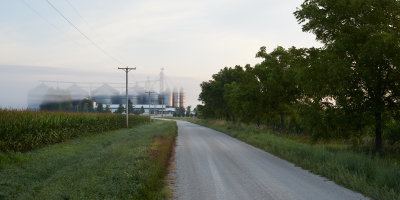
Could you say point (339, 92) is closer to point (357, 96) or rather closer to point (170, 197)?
point (357, 96)

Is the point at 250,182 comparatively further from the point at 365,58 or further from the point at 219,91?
the point at 219,91

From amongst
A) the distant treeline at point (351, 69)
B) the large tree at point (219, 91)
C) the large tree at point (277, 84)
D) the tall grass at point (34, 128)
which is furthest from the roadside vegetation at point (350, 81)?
the large tree at point (219, 91)

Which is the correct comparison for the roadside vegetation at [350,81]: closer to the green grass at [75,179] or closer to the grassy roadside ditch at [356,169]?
the grassy roadside ditch at [356,169]

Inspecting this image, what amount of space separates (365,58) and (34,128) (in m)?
17.3

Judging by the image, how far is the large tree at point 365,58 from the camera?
39.3ft

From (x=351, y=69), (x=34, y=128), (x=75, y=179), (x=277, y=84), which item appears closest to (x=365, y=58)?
(x=351, y=69)

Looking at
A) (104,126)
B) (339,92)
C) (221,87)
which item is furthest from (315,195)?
(221,87)

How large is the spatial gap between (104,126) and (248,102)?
639 inches

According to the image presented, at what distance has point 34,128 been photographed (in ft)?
59.0

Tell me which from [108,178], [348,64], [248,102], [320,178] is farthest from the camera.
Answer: [248,102]

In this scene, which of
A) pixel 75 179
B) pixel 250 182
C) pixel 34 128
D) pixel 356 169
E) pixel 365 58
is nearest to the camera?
pixel 250 182

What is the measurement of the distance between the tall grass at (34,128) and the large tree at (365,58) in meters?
15.3

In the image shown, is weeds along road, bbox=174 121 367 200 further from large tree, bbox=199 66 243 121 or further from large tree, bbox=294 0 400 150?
large tree, bbox=199 66 243 121

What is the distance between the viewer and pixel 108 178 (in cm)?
882
